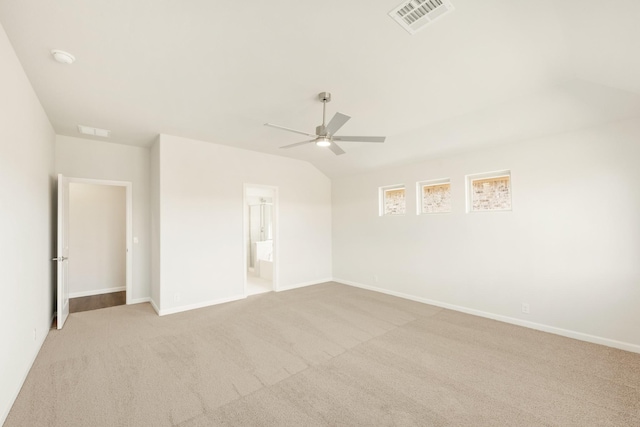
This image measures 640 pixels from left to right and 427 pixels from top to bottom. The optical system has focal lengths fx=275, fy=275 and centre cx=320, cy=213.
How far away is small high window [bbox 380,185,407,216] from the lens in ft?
18.1

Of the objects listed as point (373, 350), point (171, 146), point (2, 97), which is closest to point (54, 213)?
point (171, 146)

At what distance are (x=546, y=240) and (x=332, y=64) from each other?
3507mm

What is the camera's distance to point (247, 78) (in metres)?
2.73

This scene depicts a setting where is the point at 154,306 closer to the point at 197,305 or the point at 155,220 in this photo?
the point at 197,305

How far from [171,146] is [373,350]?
4.24 meters

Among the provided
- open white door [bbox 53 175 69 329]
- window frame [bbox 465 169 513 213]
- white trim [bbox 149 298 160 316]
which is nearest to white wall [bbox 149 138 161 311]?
white trim [bbox 149 298 160 316]

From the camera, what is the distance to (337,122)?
9.13 feet

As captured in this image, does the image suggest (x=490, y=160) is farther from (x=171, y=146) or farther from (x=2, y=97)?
(x=2, y=97)

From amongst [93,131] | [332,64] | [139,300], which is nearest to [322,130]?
[332,64]

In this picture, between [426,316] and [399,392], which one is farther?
[426,316]

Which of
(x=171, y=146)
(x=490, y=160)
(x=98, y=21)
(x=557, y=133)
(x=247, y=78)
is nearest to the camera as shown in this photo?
(x=98, y=21)

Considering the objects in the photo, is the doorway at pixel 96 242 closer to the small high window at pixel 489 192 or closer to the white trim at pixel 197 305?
the white trim at pixel 197 305

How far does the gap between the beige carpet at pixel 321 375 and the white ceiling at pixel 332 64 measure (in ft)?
9.01

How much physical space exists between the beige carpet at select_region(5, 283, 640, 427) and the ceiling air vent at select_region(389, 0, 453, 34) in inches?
113
